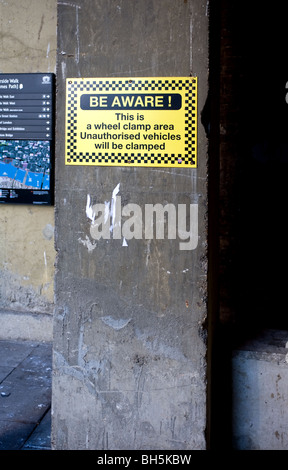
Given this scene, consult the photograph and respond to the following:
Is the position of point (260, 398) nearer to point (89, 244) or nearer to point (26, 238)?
point (89, 244)

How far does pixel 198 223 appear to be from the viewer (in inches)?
84.0

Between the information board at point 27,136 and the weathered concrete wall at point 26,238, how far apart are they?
13 cm

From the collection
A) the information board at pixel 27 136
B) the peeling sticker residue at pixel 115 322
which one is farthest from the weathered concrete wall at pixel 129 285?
the information board at pixel 27 136

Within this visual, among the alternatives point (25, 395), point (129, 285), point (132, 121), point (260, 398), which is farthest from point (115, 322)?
point (25, 395)

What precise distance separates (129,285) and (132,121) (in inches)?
33.7

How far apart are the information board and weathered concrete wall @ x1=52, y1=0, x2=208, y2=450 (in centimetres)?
165

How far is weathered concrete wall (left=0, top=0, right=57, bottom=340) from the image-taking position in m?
3.83

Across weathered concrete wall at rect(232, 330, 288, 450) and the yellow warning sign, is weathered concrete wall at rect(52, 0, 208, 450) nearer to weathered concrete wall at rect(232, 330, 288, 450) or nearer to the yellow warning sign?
the yellow warning sign

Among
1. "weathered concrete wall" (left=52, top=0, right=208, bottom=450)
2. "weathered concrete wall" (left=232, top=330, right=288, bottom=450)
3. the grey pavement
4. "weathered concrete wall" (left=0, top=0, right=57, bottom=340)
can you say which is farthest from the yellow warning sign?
"weathered concrete wall" (left=0, top=0, right=57, bottom=340)

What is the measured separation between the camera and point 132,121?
214 centimetres

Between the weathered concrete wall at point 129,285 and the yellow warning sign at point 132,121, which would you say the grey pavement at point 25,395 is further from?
the yellow warning sign at point 132,121
